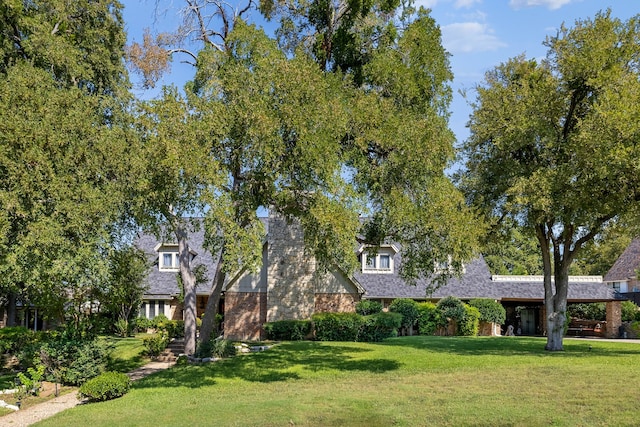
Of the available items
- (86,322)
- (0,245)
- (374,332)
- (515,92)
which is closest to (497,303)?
(374,332)

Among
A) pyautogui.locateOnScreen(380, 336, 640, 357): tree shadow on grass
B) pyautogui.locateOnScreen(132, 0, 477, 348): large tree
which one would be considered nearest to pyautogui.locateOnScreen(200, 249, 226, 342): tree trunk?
pyautogui.locateOnScreen(132, 0, 477, 348): large tree

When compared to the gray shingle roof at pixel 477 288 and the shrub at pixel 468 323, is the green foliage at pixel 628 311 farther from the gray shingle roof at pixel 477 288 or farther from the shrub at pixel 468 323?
the shrub at pixel 468 323

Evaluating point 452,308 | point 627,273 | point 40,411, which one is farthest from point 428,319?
point 627,273

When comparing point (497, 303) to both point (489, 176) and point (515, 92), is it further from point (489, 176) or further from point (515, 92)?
point (515, 92)

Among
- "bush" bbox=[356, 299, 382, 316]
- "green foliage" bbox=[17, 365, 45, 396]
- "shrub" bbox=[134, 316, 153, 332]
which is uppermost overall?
"bush" bbox=[356, 299, 382, 316]

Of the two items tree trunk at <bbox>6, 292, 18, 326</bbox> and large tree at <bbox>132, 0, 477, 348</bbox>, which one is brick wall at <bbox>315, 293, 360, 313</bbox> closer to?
large tree at <bbox>132, 0, 477, 348</bbox>

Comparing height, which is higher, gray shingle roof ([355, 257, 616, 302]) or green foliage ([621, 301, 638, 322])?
gray shingle roof ([355, 257, 616, 302])

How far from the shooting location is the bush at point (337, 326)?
2883 centimetres

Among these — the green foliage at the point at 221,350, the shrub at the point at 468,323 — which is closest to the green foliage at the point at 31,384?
the green foliage at the point at 221,350

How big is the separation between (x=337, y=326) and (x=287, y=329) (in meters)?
2.61

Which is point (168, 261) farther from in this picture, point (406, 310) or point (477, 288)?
point (477, 288)

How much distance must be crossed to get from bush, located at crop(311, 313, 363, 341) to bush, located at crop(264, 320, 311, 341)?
0.74 m

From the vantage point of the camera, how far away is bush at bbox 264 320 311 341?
2941cm

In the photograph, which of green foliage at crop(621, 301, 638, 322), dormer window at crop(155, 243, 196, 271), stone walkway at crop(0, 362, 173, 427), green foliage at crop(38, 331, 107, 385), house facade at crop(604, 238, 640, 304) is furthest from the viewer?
house facade at crop(604, 238, 640, 304)
